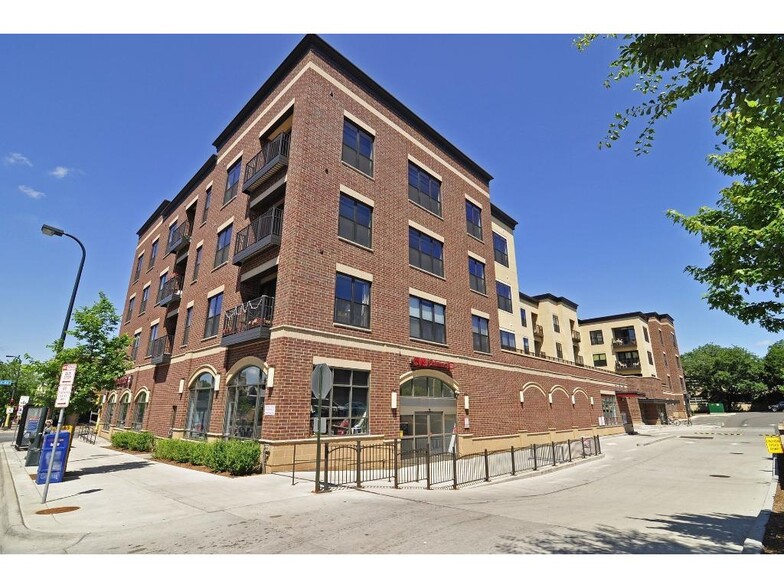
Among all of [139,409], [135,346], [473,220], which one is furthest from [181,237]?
[473,220]

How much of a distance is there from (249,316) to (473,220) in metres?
16.1

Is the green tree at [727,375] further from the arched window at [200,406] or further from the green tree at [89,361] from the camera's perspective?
the green tree at [89,361]

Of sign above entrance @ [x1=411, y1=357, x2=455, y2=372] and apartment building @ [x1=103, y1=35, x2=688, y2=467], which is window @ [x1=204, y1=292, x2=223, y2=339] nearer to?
apartment building @ [x1=103, y1=35, x2=688, y2=467]

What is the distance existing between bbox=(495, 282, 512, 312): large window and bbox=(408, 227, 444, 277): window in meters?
10.1

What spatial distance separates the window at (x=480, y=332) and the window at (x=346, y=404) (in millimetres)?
9180

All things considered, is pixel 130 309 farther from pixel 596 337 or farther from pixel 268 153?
pixel 596 337

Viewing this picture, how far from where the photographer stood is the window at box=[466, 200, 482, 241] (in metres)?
26.4

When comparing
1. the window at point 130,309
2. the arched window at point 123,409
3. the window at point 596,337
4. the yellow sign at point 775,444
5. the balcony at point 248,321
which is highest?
the window at point 596,337

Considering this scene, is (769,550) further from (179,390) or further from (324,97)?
(179,390)

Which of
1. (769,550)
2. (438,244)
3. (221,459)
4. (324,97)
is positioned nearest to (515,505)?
(769,550)

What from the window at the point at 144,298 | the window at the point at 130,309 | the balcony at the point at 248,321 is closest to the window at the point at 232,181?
the balcony at the point at 248,321

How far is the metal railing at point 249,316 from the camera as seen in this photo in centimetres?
1614

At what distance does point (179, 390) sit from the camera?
21656mm

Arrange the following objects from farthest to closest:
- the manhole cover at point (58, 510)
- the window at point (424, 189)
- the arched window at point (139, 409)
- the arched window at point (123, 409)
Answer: the arched window at point (123, 409)
the arched window at point (139, 409)
the window at point (424, 189)
the manhole cover at point (58, 510)
